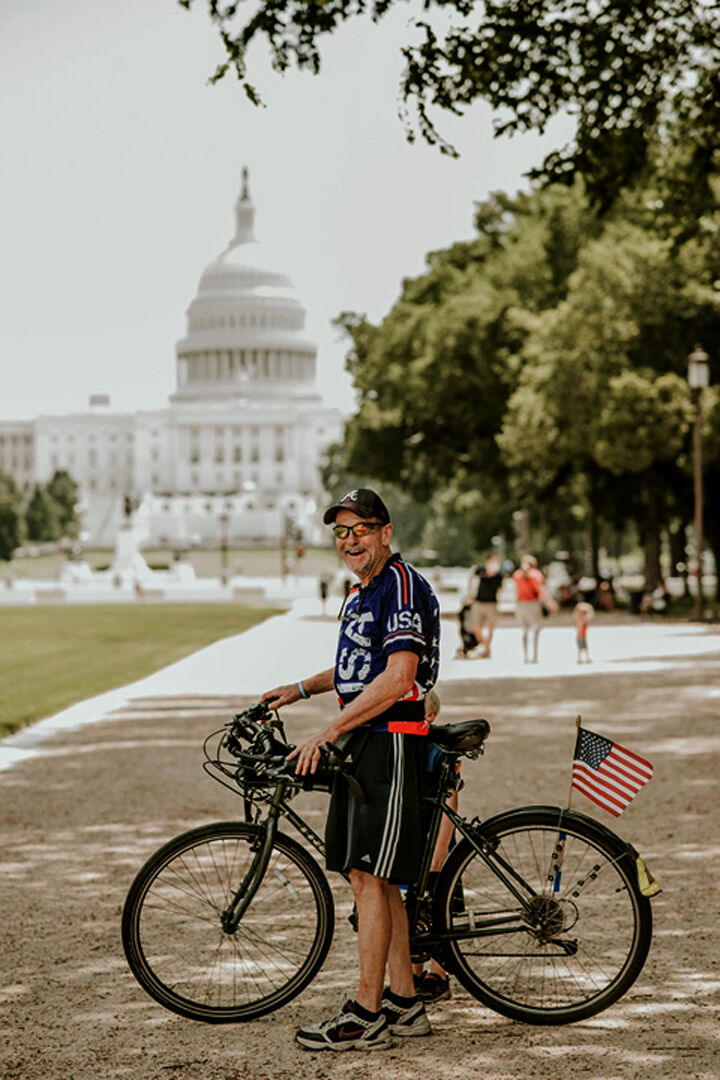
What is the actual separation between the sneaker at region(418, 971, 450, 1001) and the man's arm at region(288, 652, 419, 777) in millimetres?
1048

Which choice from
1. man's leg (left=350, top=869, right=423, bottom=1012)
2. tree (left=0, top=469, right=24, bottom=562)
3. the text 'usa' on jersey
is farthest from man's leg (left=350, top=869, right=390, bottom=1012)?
tree (left=0, top=469, right=24, bottom=562)

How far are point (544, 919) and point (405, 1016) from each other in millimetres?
584

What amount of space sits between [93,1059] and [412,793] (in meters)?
1.28

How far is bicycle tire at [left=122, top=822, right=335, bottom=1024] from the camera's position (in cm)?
608

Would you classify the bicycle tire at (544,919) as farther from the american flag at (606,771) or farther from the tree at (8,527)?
the tree at (8,527)

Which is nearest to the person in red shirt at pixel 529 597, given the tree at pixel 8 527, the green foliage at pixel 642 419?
the green foliage at pixel 642 419

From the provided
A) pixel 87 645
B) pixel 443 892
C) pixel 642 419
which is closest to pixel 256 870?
pixel 443 892

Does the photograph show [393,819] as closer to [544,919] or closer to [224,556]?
[544,919]

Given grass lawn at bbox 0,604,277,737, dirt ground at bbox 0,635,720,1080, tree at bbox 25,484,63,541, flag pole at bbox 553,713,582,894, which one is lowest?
grass lawn at bbox 0,604,277,737

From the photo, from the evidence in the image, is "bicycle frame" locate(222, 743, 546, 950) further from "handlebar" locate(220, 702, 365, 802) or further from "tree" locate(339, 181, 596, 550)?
"tree" locate(339, 181, 596, 550)

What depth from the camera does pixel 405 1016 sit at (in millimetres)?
5992

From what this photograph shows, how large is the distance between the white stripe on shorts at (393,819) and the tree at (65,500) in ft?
585

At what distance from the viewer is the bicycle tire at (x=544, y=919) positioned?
6.06 meters

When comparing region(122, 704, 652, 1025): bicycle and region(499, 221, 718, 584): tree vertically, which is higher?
region(499, 221, 718, 584): tree
